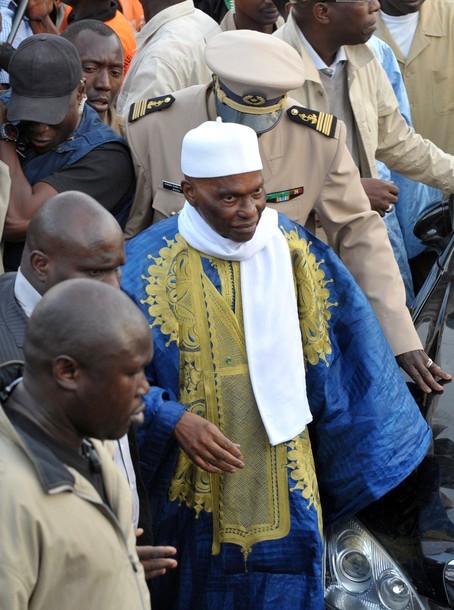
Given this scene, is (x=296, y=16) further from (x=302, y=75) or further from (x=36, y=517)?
(x=36, y=517)

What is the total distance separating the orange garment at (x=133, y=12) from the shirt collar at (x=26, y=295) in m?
4.50

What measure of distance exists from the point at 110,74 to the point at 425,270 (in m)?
1.93

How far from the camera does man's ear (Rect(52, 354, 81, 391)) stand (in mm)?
1918

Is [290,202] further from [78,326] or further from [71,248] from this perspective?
[78,326]

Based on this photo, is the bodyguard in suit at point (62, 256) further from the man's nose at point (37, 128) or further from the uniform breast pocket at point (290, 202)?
the uniform breast pocket at point (290, 202)

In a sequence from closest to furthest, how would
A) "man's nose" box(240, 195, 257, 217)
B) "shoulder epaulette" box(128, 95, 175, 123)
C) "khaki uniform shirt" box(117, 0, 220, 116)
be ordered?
"man's nose" box(240, 195, 257, 217) < "shoulder epaulette" box(128, 95, 175, 123) < "khaki uniform shirt" box(117, 0, 220, 116)

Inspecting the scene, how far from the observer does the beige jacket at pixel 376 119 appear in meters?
4.52

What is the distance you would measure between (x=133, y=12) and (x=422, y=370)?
13.5ft

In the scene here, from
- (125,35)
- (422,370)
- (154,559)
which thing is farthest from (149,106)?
(125,35)

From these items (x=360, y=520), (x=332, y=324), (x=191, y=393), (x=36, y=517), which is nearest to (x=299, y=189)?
(x=332, y=324)

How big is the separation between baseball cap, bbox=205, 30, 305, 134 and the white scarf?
55cm

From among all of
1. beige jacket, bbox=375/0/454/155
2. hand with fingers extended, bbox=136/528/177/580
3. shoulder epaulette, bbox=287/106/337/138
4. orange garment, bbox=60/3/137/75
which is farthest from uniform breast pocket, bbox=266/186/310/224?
beige jacket, bbox=375/0/454/155

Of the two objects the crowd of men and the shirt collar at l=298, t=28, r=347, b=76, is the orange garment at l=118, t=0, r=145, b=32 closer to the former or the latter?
the shirt collar at l=298, t=28, r=347, b=76

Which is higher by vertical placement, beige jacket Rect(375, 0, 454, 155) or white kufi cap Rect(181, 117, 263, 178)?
white kufi cap Rect(181, 117, 263, 178)
